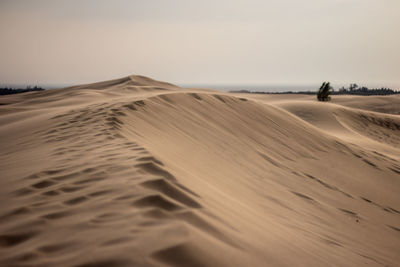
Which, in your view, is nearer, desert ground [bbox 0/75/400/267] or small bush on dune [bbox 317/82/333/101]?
desert ground [bbox 0/75/400/267]

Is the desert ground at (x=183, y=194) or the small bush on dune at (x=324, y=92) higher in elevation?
the small bush on dune at (x=324, y=92)

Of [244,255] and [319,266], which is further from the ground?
[244,255]

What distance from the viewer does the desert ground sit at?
1671 millimetres

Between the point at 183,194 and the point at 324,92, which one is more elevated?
the point at 324,92

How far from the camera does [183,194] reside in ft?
7.48

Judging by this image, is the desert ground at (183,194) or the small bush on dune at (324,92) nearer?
the desert ground at (183,194)

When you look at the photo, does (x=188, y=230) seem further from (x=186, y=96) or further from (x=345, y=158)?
(x=345, y=158)

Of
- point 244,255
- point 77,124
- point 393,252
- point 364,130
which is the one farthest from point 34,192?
point 364,130

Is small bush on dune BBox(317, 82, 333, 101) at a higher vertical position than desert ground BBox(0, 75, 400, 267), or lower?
higher

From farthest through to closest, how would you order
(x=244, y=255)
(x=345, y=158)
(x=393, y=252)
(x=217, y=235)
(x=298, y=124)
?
(x=298, y=124) → (x=345, y=158) → (x=393, y=252) → (x=217, y=235) → (x=244, y=255)

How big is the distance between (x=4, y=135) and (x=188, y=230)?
18.0ft

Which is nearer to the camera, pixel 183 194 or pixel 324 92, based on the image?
pixel 183 194

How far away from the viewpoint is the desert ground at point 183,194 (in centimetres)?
167

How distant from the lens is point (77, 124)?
5.11m
